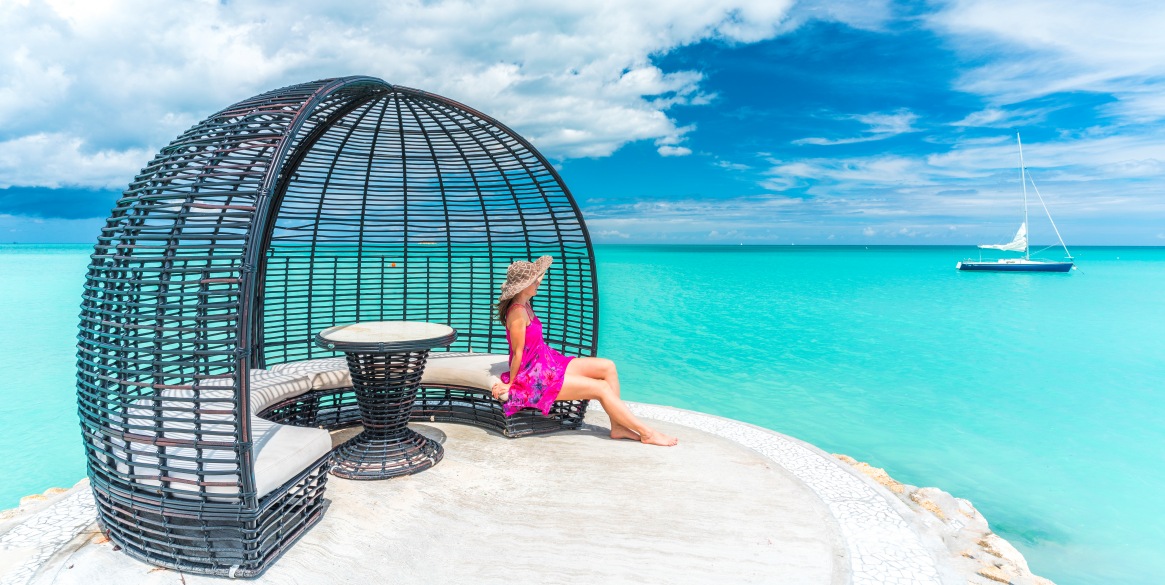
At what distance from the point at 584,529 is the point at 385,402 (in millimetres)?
1765

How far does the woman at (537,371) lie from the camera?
14.3ft

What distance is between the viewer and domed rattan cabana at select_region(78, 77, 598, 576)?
2.77 metres

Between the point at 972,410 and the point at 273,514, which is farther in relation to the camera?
the point at 972,410

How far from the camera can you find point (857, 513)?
3.70 m

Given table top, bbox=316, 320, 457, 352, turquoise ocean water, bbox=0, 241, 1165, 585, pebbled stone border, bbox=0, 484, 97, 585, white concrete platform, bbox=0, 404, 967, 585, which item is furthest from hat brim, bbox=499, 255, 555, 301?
turquoise ocean water, bbox=0, 241, 1165, 585

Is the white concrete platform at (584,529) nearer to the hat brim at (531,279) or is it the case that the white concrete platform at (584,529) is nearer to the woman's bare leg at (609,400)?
the woman's bare leg at (609,400)

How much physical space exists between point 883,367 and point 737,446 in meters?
9.78

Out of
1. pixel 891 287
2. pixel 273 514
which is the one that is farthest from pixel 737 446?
pixel 891 287

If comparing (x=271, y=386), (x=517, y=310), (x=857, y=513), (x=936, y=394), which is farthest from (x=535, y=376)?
(x=936, y=394)

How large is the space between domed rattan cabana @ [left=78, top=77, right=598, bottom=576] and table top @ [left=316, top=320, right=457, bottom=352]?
0.60m

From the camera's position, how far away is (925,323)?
19.2 m

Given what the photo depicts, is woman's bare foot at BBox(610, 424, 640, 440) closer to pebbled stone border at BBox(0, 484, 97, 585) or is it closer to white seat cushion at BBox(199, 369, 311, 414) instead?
white seat cushion at BBox(199, 369, 311, 414)

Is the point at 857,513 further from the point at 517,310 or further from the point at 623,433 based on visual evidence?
the point at 517,310

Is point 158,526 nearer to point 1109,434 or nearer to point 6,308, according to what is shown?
point 1109,434
